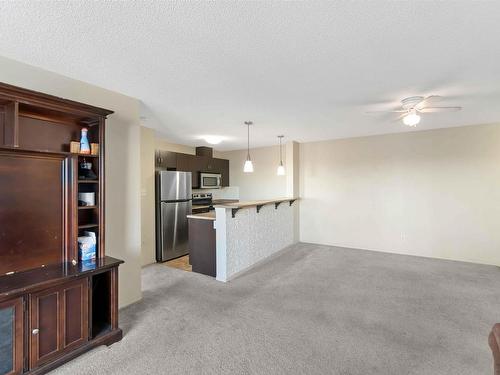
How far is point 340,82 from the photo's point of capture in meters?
2.43

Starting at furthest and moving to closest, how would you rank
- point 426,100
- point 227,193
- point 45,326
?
point 227,193 → point 426,100 → point 45,326

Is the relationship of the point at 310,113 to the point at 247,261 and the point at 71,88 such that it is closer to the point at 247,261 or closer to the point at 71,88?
the point at 247,261

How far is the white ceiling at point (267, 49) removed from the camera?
1434mm

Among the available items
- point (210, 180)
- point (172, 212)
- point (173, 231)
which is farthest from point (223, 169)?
point (173, 231)

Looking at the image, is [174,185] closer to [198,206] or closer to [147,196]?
[147,196]

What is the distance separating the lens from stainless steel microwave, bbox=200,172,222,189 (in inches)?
226

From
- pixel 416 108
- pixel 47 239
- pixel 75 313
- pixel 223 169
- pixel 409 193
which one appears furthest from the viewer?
pixel 223 169

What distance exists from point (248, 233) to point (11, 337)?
296 cm

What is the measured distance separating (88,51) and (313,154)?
15.9ft

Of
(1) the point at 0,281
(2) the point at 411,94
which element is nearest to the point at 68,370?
(1) the point at 0,281

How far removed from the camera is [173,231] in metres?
4.67

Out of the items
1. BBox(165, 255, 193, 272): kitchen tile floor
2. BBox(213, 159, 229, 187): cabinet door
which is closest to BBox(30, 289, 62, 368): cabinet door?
BBox(165, 255, 193, 272): kitchen tile floor

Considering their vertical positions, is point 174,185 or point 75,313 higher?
point 174,185

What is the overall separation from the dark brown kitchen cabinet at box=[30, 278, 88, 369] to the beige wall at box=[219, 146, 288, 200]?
4.80 metres
